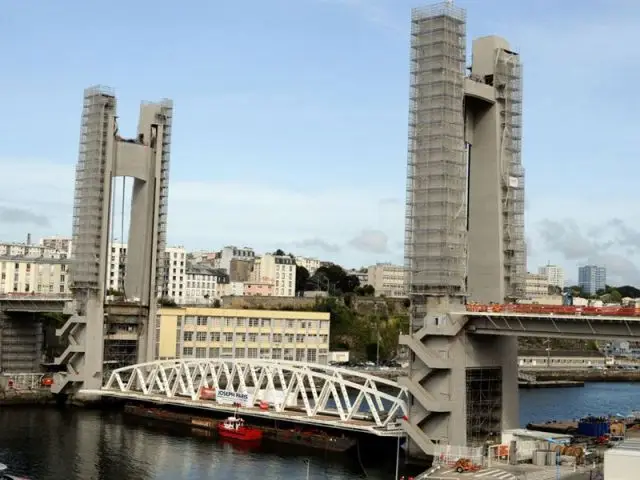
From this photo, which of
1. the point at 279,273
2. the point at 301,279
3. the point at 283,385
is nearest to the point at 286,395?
the point at 283,385

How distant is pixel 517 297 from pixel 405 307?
78479 millimetres

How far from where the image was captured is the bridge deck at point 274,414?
46.6 meters

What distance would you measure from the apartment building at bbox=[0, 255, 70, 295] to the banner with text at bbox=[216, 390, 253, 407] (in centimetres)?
6120

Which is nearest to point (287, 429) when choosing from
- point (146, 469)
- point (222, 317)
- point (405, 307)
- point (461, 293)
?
point (146, 469)

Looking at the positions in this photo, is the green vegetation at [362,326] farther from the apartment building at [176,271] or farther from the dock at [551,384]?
the apartment building at [176,271]

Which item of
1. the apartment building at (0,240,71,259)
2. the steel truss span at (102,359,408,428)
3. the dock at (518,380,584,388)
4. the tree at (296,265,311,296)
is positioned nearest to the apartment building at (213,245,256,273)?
the tree at (296,265,311,296)

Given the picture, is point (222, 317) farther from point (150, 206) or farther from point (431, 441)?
point (431, 441)

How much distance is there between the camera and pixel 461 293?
1763 inches

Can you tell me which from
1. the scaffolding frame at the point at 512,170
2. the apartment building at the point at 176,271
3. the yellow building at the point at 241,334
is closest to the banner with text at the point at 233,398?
the scaffolding frame at the point at 512,170

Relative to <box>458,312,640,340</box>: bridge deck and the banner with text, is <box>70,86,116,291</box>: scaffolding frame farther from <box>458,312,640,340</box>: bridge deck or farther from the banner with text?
<box>458,312,640,340</box>: bridge deck

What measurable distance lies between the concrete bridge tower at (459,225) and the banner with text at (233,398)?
13.9 meters

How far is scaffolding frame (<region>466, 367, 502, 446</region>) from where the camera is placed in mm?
44594

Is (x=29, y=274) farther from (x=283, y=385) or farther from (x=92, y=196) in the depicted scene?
(x=283, y=385)

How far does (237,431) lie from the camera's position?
171 feet
